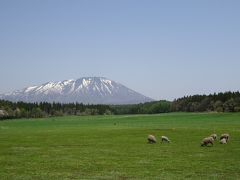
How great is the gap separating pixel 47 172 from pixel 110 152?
11.2 m

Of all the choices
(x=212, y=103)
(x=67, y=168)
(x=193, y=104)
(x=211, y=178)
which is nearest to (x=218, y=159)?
(x=211, y=178)

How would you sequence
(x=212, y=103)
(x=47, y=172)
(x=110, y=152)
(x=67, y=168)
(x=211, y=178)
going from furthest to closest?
(x=212, y=103) → (x=110, y=152) → (x=67, y=168) → (x=47, y=172) → (x=211, y=178)

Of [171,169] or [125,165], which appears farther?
[125,165]

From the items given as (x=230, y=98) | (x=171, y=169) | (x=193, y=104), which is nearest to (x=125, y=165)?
(x=171, y=169)

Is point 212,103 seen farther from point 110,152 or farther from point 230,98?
point 110,152

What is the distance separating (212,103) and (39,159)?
151 m

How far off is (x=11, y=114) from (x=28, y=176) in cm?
17646

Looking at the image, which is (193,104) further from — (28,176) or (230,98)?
(28,176)

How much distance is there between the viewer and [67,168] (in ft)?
83.8

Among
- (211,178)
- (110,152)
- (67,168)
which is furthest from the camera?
(110,152)

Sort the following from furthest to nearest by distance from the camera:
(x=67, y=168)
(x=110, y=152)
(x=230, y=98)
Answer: (x=230, y=98) → (x=110, y=152) → (x=67, y=168)

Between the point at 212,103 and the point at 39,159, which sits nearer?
the point at 39,159

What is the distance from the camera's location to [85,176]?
Result: 22375mm

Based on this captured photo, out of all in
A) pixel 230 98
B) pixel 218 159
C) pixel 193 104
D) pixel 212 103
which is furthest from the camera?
pixel 193 104
